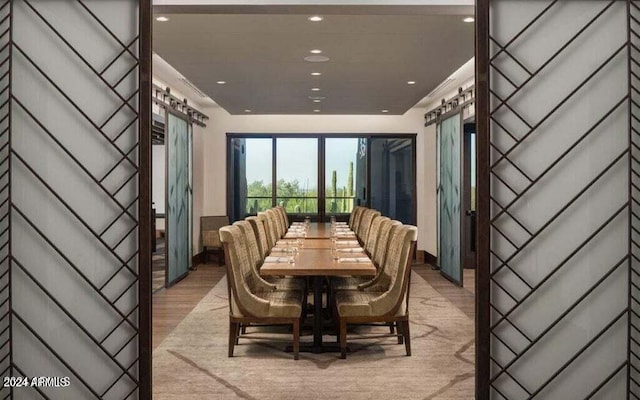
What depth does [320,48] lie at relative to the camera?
4422 millimetres

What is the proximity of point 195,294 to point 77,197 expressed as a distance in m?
3.86

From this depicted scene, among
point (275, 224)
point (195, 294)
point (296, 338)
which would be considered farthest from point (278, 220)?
point (296, 338)

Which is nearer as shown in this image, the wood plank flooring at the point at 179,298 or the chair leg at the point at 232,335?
the chair leg at the point at 232,335

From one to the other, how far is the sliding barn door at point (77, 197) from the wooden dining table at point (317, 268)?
128 cm

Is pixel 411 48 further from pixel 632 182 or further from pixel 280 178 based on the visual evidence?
pixel 280 178

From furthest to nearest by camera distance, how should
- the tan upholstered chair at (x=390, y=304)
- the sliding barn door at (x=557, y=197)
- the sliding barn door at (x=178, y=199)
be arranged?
the sliding barn door at (x=178, y=199), the tan upholstered chair at (x=390, y=304), the sliding barn door at (x=557, y=197)

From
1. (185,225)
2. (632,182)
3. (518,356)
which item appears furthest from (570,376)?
(185,225)

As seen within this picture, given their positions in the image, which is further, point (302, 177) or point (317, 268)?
point (302, 177)

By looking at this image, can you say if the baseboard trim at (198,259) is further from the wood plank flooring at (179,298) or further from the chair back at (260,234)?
the chair back at (260,234)

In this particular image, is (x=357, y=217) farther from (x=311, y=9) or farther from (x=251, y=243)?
(x=311, y=9)

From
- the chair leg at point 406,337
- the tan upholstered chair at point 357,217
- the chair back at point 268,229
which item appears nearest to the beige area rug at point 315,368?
the chair leg at point 406,337

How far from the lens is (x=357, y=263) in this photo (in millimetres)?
3682

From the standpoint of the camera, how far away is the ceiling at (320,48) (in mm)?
3688

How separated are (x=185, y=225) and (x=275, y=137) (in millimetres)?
2398
